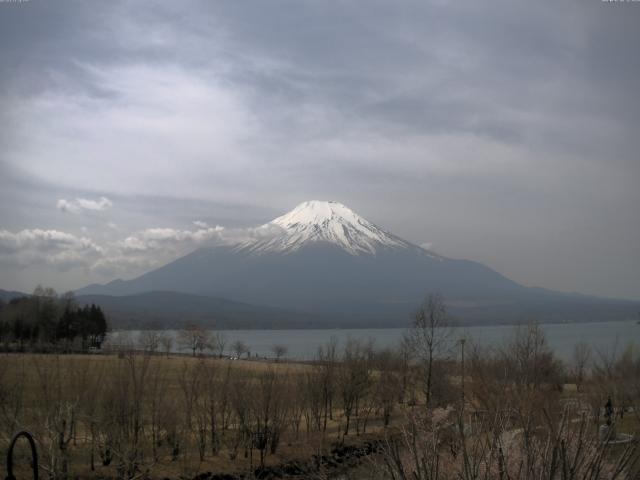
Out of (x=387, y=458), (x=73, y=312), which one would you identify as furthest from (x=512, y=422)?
(x=73, y=312)

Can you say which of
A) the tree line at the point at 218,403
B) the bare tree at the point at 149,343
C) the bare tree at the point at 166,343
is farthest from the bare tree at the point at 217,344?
the tree line at the point at 218,403

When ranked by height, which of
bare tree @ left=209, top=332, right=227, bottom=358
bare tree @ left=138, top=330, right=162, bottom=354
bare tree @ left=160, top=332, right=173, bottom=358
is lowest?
bare tree @ left=209, top=332, right=227, bottom=358

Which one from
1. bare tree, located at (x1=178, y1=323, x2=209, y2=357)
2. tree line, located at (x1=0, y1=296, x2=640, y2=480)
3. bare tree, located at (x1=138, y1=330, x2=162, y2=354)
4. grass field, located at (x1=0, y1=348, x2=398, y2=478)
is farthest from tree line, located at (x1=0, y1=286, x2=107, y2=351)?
grass field, located at (x1=0, y1=348, x2=398, y2=478)

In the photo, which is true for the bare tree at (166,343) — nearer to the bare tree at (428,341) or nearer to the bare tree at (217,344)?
the bare tree at (217,344)

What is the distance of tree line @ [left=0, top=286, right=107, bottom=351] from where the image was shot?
77688mm

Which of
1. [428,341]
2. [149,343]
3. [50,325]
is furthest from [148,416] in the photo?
[50,325]

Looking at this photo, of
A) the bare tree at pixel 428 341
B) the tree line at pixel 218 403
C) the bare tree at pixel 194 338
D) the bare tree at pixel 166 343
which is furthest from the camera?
the bare tree at pixel 194 338

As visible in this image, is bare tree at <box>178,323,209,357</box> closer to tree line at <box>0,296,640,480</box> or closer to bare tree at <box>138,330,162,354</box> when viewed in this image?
bare tree at <box>138,330,162,354</box>

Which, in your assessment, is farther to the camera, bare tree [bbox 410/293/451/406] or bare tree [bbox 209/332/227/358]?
bare tree [bbox 209/332/227/358]

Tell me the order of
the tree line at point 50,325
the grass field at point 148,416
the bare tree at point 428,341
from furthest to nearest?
1. the tree line at point 50,325
2. the bare tree at point 428,341
3. the grass field at point 148,416

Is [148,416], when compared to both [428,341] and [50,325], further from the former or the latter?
[50,325]

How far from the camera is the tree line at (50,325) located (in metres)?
77.7

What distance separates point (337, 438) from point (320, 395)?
382 cm

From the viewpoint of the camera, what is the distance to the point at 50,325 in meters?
82.2
